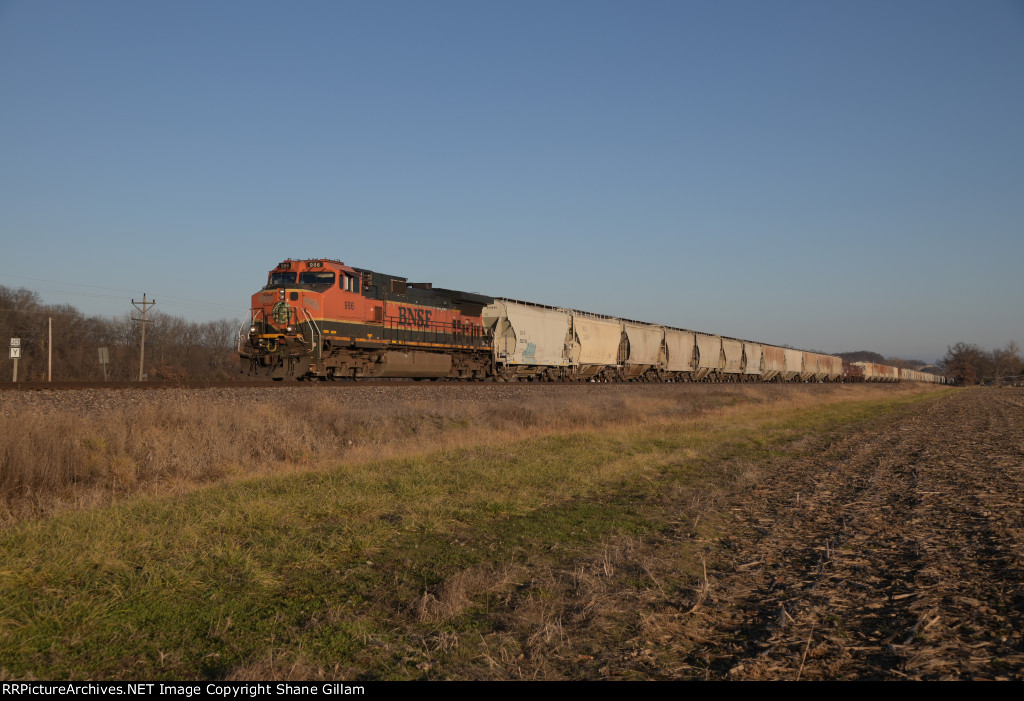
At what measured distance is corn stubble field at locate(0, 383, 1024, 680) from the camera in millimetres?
3717

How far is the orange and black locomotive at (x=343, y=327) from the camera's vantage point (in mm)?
21328

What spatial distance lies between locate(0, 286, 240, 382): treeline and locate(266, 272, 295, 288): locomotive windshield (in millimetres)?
24081

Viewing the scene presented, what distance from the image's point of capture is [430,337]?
2678cm

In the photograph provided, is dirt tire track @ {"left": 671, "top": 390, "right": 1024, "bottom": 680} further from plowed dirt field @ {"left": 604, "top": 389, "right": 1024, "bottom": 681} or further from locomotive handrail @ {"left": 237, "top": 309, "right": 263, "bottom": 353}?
locomotive handrail @ {"left": 237, "top": 309, "right": 263, "bottom": 353}

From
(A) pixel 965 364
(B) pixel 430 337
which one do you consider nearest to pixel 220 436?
(B) pixel 430 337

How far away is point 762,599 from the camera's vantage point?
464 centimetres

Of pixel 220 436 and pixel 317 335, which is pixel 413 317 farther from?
pixel 220 436

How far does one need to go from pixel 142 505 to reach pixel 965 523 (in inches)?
360

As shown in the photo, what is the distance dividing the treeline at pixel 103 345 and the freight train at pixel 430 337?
2319cm

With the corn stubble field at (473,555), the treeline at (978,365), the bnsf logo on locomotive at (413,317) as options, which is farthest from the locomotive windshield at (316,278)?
the treeline at (978,365)

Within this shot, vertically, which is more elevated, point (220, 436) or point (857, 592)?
point (220, 436)

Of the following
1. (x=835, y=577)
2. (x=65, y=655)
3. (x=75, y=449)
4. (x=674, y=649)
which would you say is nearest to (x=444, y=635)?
(x=674, y=649)

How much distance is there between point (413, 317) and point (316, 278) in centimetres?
479

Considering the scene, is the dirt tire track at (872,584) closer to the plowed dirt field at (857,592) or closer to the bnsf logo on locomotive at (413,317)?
the plowed dirt field at (857,592)
